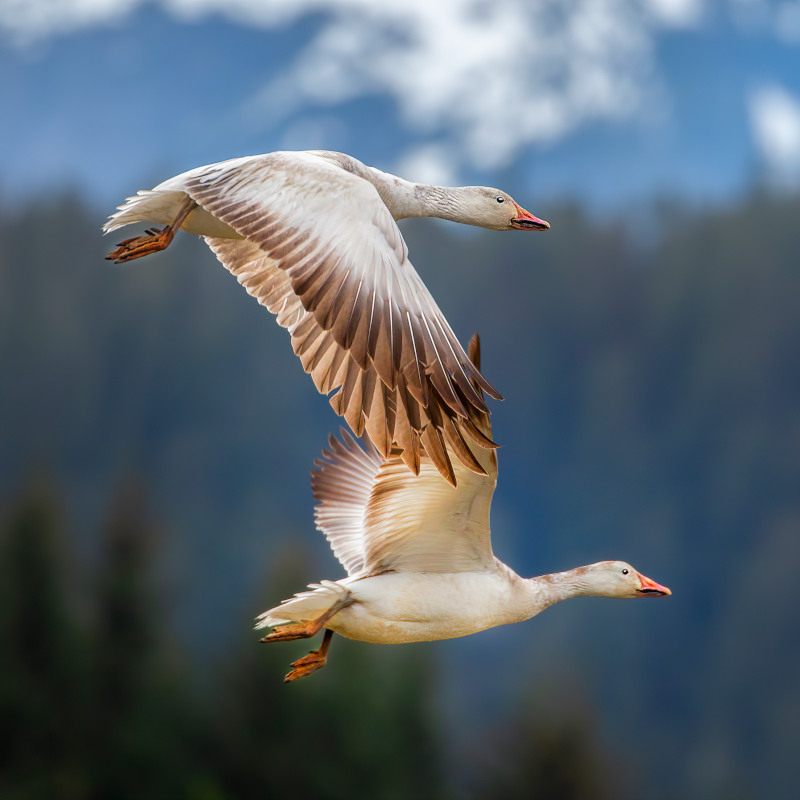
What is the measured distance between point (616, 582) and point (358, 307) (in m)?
3.30

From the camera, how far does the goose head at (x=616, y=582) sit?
8812mm

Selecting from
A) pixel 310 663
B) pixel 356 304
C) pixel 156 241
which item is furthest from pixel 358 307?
pixel 310 663

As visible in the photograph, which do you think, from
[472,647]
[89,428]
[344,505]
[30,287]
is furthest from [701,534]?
[344,505]

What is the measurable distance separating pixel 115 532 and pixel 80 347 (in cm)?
6668

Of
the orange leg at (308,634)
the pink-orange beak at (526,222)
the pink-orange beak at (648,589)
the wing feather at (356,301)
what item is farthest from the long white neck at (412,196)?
the pink-orange beak at (648,589)

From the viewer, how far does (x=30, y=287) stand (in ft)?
347

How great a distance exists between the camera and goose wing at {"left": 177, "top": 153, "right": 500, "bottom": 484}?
657 cm

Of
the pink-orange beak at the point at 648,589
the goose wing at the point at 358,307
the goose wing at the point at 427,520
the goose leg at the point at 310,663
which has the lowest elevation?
the goose leg at the point at 310,663

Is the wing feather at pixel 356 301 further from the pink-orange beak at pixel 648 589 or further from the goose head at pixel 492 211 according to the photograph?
the pink-orange beak at pixel 648 589

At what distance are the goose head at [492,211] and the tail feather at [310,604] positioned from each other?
2724 millimetres

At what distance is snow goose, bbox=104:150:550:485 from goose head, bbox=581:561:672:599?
2005 mm

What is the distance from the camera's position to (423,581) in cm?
803

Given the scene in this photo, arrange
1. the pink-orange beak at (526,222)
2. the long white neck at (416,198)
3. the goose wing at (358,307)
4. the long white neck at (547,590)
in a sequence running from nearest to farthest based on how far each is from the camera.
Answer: the goose wing at (358,307) < the long white neck at (547,590) < the long white neck at (416,198) < the pink-orange beak at (526,222)

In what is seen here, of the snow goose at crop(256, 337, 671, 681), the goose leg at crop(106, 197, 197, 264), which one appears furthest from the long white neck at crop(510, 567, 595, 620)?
the goose leg at crop(106, 197, 197, 264)
